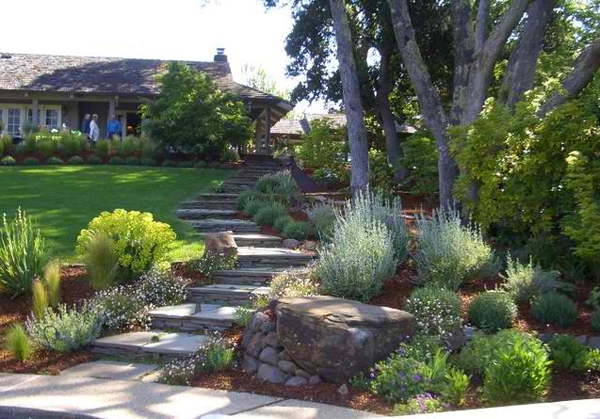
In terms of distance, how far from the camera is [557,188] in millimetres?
8547

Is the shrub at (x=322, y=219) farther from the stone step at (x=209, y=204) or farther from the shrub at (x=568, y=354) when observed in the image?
the shrub at (x=568, y=354)

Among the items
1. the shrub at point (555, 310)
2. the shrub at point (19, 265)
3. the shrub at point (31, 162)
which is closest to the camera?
the shrub at point (555, 310)

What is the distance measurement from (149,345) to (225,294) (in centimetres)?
151

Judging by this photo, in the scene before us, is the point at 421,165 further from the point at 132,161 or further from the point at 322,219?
the point at 132,161

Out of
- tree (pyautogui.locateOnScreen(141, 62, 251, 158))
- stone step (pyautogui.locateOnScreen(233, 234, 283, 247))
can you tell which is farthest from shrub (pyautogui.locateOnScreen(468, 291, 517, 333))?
tree (pyautogui.locateOnScreen(141, 62, 251, 158))

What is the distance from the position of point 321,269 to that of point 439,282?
4.38 ft

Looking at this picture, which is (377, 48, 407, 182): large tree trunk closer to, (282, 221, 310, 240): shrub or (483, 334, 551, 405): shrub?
(282, 221, 310, 240): shrub

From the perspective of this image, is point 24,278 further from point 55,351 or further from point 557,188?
point 557,188

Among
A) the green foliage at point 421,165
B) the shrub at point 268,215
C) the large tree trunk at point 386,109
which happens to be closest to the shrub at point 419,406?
the shrub at point 268,215

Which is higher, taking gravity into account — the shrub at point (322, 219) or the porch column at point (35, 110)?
the porch column at point (35, 110)

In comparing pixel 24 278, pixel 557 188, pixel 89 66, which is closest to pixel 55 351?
pixel 24 278

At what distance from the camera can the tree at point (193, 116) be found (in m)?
19.3

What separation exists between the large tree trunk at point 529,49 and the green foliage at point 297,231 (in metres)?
3.70

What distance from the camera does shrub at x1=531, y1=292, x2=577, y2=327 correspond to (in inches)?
266
